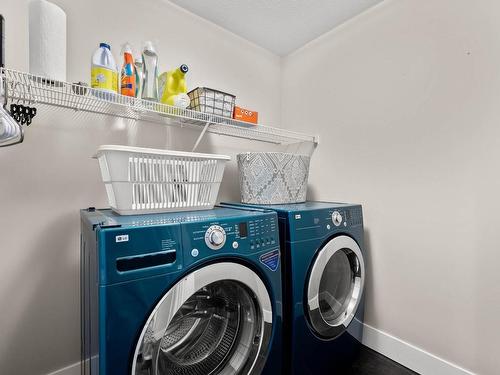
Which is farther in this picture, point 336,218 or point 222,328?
point 336,218

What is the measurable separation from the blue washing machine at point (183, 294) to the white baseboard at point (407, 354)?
889mm

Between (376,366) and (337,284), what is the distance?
21.0 inches

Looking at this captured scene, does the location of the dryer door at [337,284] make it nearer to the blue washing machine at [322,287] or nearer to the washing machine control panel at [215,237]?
the blue washing machine at [322,287]

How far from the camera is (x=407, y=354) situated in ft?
5.14

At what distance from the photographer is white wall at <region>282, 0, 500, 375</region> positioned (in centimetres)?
131

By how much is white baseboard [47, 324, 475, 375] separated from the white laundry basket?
1.04 m

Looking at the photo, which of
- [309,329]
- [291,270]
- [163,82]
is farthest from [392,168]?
[163,82]

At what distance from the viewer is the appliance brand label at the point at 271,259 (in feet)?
3.63

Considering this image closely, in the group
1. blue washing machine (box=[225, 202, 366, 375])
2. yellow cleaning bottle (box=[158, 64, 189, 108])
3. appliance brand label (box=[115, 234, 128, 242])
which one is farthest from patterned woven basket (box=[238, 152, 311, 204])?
appliance brand label (box=[115, 234, 128, 242])

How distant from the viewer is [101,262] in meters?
0.77

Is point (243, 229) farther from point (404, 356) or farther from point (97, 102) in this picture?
point (404, 356)

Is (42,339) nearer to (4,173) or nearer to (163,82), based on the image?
(4,173)

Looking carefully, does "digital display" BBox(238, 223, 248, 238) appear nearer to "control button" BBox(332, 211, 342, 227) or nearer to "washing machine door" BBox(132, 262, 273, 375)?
"washing machine door" BBox(132, 262, 273, 375)

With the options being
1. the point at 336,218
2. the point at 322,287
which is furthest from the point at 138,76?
the point at 322,287
